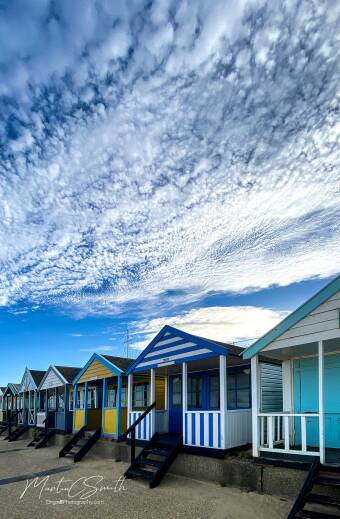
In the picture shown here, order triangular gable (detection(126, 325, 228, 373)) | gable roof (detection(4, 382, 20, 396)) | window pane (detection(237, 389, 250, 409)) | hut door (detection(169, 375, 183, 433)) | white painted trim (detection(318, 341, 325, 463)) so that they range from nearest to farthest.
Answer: white painted trim (detection(318, 341, 325, 463))
triangular gable (detection(126, 325, 228, 373))
window pane (detection(237, 389, 250, 409))
hut door (detection(169, 375, 183, 433))
gable roof (detection(4, 382, 20, 396))

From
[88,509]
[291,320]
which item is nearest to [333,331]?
[291,320]

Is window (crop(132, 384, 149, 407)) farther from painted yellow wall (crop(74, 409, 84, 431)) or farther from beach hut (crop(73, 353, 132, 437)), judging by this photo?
painted yellow wall (crop(74, 409, 84, 431))

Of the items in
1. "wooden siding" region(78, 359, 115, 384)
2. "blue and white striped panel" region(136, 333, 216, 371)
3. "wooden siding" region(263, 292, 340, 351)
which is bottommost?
"wooden siding" region(78, 359, 115, 384)

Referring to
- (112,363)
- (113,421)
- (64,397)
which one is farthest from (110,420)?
(64,397)

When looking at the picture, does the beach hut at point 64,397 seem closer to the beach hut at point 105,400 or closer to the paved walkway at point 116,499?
the beach hut at point 105,400

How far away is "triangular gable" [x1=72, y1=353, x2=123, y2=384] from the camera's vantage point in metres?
16.2

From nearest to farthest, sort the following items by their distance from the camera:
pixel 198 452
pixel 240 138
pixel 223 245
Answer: pixel 240 138, pixel 198 452, pixel 223 245

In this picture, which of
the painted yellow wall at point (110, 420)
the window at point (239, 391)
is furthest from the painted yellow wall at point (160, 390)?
the window at point (239, 391)

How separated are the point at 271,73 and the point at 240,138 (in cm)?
188

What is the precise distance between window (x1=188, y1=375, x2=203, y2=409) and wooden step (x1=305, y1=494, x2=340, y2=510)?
7.49 meters

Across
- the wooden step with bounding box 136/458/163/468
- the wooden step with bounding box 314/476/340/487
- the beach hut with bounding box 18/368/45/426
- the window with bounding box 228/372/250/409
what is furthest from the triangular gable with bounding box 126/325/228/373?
the beach hut with bounding box 18/368/45/426

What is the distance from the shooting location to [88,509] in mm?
8688

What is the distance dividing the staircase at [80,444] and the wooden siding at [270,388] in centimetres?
741

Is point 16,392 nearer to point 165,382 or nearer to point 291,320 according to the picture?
point 165,382
